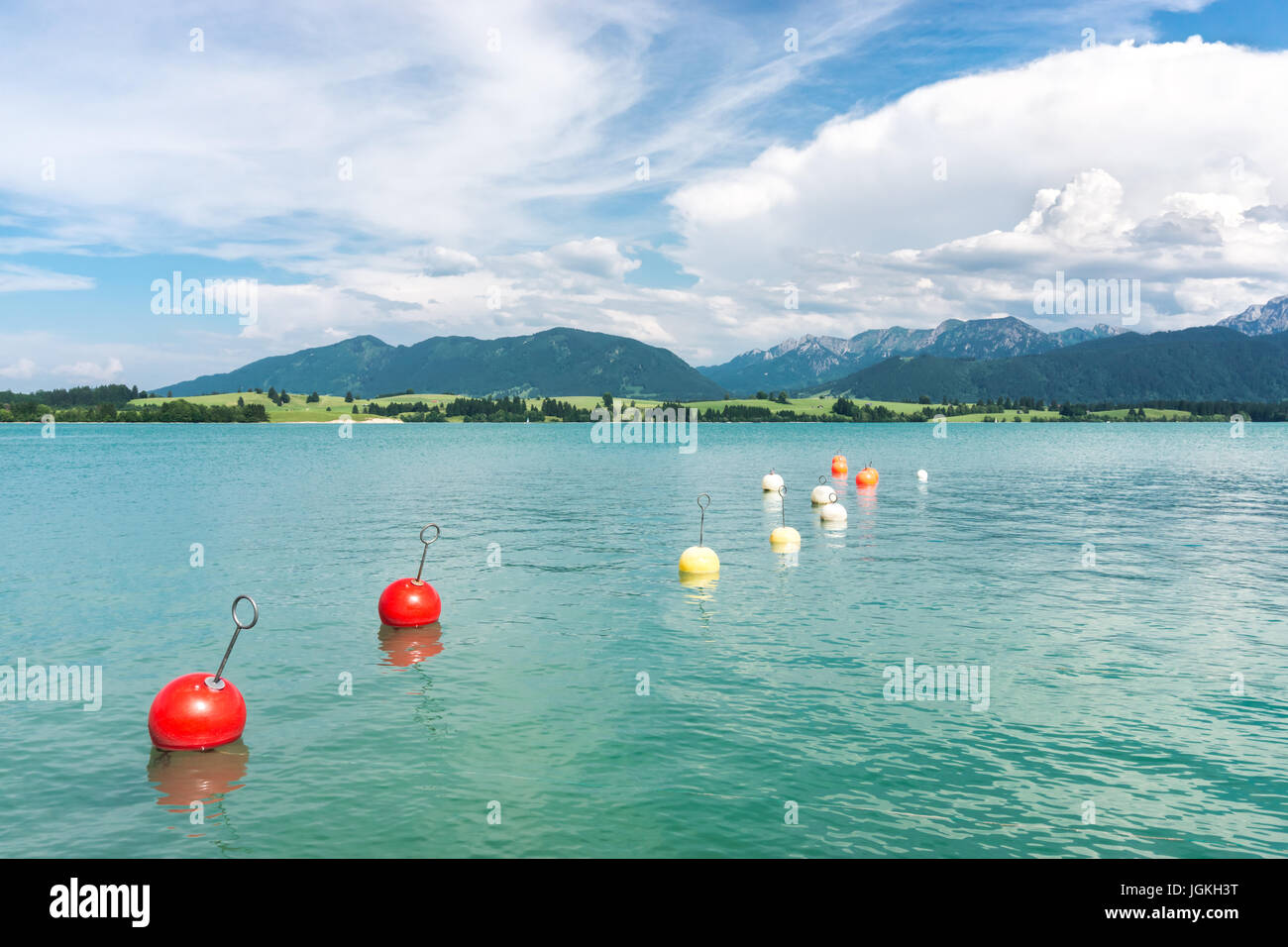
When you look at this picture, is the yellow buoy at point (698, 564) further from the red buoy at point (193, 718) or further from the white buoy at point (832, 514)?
the red buoy at point (193, 718)

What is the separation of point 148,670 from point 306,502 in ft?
176

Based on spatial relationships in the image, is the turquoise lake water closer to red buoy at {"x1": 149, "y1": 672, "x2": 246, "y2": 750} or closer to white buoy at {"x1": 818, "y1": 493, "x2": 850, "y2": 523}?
red buoy at {"x1": 149, "y1": 672, "x2": 246, "y2": 750}

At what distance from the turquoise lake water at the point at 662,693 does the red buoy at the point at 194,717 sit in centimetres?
65

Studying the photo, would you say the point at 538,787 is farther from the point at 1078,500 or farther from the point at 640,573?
the point at 1078,500

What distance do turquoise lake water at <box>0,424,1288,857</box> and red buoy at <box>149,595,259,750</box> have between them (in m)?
0.65

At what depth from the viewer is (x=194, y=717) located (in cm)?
2058

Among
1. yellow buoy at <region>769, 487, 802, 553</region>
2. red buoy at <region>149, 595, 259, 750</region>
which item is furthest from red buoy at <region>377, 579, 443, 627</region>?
yellow buoy at <region>769, 487, 802, 553</region>

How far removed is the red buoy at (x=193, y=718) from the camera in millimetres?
20594

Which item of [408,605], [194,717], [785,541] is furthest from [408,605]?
[785,541]

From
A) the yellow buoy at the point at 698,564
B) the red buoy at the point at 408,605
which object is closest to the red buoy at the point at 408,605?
the red buoy at the point at 408,605

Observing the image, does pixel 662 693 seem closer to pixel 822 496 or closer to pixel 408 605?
pixel 408 605

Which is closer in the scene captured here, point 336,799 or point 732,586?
point 336,799

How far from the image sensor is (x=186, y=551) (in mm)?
50969
